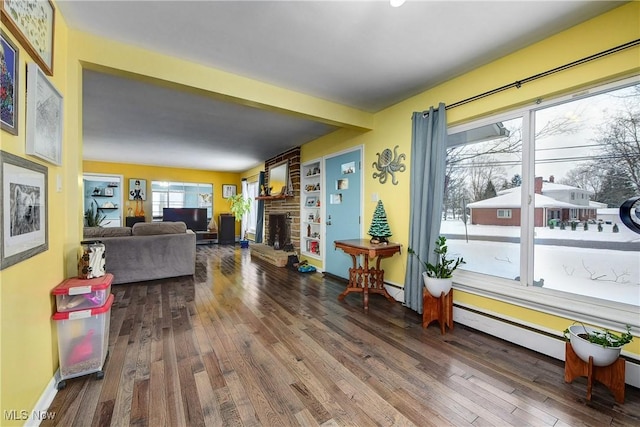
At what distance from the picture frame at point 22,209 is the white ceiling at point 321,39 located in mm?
1194

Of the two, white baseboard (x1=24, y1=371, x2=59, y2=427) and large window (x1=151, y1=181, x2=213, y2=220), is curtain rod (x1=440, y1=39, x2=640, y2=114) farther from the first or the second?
large window (x1=151, y1=181, x2=213, y2=220)

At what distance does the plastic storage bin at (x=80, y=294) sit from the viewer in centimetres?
155

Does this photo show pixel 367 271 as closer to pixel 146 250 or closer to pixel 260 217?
pixel 146 250

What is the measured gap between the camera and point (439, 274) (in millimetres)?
2479

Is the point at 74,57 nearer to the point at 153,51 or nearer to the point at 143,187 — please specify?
the point at 153,51

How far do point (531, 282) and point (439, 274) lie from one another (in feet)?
2.31

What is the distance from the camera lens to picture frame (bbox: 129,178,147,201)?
7.23 metres

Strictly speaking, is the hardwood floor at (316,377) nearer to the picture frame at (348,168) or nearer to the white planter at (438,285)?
the white planter at (438,285)

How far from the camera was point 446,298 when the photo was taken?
7.82 ft

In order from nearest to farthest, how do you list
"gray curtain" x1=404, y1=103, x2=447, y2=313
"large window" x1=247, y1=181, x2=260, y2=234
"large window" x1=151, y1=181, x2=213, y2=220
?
"gray curtain" x1=404, y1=103, x2=447, y2=313
"large window" x1=151, y1=181, x2=213, y2=220
"large window" x1=247, y1=181, x2=260, y2=234

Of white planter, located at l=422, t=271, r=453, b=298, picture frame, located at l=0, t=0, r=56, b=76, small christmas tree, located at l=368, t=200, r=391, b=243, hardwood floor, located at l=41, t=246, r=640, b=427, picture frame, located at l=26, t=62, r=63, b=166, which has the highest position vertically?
picture frame, located at l=0, t=0, r=56, b=76

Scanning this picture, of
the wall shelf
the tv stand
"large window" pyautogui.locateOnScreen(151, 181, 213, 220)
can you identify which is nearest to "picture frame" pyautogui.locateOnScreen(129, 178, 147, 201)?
"large window" pyautogui.locateOnScreen(151, 181, 213, 220)

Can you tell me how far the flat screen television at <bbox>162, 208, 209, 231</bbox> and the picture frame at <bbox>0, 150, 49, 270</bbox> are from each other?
21.7 ft

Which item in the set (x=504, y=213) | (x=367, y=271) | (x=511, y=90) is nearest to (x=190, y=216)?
(x=367, y=271)
